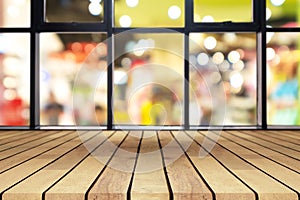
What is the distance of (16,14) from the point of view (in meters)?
4.22

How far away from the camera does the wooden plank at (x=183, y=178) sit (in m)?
1.39

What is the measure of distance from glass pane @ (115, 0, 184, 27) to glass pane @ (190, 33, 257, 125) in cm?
26

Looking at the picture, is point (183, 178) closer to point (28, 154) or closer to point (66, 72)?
point (28, 154)

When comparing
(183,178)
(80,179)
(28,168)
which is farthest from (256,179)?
(28,168)

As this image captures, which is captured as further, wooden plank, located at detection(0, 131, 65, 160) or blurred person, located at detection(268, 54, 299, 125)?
blurred person, located at detection(268, 54, 299, 125)

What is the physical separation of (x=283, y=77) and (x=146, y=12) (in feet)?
4.12

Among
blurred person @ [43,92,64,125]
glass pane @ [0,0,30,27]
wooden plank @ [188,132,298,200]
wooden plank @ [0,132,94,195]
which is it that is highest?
glass pane @ [0,0,30,27]

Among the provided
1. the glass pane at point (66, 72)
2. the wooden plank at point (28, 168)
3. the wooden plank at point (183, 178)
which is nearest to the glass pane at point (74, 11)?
the glass pane at point (66, 72)

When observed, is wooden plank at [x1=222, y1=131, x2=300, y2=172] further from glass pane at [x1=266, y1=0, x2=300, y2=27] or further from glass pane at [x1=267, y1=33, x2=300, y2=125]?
glass pane at [x1=266, y1=0, x2=300, y2=27]

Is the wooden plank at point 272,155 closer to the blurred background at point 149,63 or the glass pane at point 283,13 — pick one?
the blurred background at point 149,63

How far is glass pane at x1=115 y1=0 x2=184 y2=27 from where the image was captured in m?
4.21

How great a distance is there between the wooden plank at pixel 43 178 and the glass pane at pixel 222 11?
2147 millimetres

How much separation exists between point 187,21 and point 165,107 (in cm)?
75

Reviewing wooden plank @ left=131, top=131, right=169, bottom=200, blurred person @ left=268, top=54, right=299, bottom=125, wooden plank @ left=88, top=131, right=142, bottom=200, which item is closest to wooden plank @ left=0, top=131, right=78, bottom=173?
wooden plank @ left=88, top=131, right=142, bottom=200
